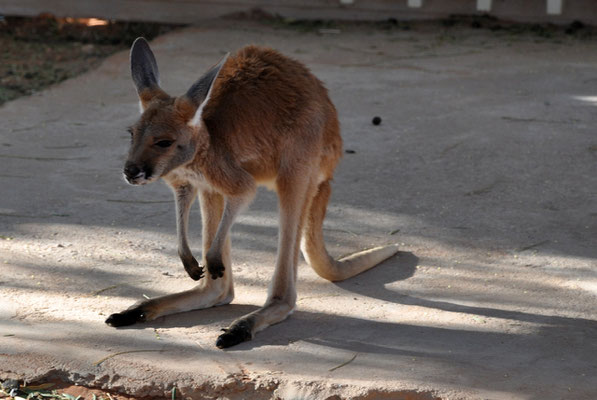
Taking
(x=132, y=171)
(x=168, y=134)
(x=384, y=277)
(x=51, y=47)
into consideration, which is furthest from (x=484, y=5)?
(x=132, y=171)

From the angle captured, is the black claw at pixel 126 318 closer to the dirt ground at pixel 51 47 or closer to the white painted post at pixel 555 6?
the dirt ground at pixel 51 47

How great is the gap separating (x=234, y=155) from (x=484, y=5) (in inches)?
254

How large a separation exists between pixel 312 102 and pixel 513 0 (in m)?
6.19

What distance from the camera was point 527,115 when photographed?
5965 mm

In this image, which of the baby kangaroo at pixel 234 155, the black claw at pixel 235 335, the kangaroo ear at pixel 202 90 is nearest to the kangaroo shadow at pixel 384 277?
the baby kangaroo at pixel 234 155

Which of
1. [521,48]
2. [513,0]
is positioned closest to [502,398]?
[521,48]

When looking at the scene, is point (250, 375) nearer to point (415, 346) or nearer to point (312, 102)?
point (415, 346)

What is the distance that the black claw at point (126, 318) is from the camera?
3.26 meters

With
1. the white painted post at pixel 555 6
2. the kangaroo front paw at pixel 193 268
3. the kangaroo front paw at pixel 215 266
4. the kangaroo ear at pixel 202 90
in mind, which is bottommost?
the kangaroo front paw at pixel 193 268

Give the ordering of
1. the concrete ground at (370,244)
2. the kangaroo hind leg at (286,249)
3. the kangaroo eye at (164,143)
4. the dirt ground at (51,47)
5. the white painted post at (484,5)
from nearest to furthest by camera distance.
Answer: the concrete ground at (370,244) → the kangaroo eye at (164,143) → the kangaroo hind leg at (286,249) → the dirt ground at (51,47) → the white painted post at (484,5)

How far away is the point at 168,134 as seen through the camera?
3.05m

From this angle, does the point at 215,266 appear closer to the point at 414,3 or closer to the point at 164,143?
the point at 164,143

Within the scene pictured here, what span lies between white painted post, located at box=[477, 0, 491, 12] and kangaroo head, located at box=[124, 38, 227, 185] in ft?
21.4

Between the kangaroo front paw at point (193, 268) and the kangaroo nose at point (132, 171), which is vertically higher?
the kangaroo nose at point (132, 171)
